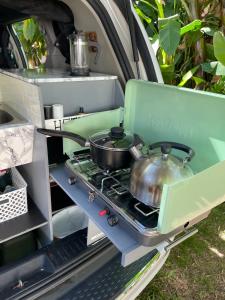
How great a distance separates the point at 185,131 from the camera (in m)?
0.94

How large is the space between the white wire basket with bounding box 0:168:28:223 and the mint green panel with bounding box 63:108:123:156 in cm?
34

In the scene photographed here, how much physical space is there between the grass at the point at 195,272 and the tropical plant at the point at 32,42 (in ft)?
6.56

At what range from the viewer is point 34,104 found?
3.29 feet

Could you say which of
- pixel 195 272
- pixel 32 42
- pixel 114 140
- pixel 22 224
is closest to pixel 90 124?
pixel 114 140

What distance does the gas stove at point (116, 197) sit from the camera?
72 centimetres

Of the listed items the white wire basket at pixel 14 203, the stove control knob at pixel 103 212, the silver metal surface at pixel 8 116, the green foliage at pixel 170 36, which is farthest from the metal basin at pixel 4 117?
the green foliage at pixel 170 36

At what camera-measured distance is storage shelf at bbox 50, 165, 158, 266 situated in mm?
685

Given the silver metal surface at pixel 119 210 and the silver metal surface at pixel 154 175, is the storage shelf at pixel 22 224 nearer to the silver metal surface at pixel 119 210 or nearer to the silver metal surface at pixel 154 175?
the silver metal surface at pixel 119 210

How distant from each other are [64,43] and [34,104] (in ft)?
2.60

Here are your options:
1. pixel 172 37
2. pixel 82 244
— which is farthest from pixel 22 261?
pixel 172 37

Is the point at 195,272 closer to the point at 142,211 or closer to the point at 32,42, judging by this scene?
the point at 142,211

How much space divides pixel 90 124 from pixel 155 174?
499mm

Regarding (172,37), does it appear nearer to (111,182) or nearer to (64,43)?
(64,43)

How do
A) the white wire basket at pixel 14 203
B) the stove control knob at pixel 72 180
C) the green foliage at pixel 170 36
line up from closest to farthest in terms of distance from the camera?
the stove control knob at pixel 72 180, the white wire basket at pixel 14 203, the green foliage at pixel 170 36
